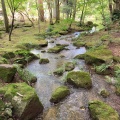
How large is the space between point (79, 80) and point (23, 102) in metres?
2.31

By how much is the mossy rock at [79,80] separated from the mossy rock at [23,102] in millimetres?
1700

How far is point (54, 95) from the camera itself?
16.4 feet

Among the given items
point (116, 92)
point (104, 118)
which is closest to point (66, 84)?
point (116, 92)

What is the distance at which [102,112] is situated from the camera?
4.19m

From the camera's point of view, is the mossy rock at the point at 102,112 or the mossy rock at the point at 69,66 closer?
the mossy rock at the point at 102,112

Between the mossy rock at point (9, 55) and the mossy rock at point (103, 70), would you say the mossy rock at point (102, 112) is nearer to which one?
the mossy rock at point (103, 70)

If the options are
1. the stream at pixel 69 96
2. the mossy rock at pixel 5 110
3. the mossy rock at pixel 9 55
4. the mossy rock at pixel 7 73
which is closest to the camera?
the mossy rock at pixel 5 110

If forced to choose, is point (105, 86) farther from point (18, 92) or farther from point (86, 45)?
point (86, 45)

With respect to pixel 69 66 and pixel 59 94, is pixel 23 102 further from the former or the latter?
pixel 69 66

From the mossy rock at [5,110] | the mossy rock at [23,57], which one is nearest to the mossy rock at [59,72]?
the mossy rock at [23,57]

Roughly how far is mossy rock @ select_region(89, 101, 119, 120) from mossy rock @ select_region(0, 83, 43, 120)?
53.0 inches

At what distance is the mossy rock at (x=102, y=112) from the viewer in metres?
4.06

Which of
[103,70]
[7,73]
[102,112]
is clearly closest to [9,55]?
[7,73]

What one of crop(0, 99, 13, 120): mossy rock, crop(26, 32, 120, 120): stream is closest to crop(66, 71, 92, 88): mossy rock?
crop(26, 32, 120, 120): stream
